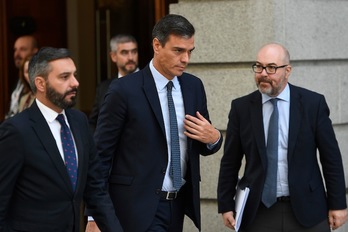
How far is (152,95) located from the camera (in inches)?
255

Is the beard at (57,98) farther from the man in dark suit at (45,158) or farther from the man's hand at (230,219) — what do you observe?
the man's hand at (230,219)

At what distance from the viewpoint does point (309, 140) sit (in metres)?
6.79

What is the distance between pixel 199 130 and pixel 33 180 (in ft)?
4.14

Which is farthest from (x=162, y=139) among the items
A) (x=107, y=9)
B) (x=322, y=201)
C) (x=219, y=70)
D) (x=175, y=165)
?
(x=107, y=9)

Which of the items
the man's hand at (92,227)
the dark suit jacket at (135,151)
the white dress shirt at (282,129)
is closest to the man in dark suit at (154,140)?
the dark suit jacket at (135,151)

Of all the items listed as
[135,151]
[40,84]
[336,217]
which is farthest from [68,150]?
[336,217]

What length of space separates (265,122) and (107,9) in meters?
4.87

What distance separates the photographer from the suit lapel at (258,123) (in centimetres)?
673

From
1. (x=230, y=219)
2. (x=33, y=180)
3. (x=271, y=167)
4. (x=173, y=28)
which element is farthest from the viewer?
(x=230, y=219)

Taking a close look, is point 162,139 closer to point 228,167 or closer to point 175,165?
point 175,165

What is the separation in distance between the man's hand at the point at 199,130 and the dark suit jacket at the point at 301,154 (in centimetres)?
48

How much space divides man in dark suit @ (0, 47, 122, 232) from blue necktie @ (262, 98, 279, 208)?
4.57 ft

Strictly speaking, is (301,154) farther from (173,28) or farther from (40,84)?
(40,84)

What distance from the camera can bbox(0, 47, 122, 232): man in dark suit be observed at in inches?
216
